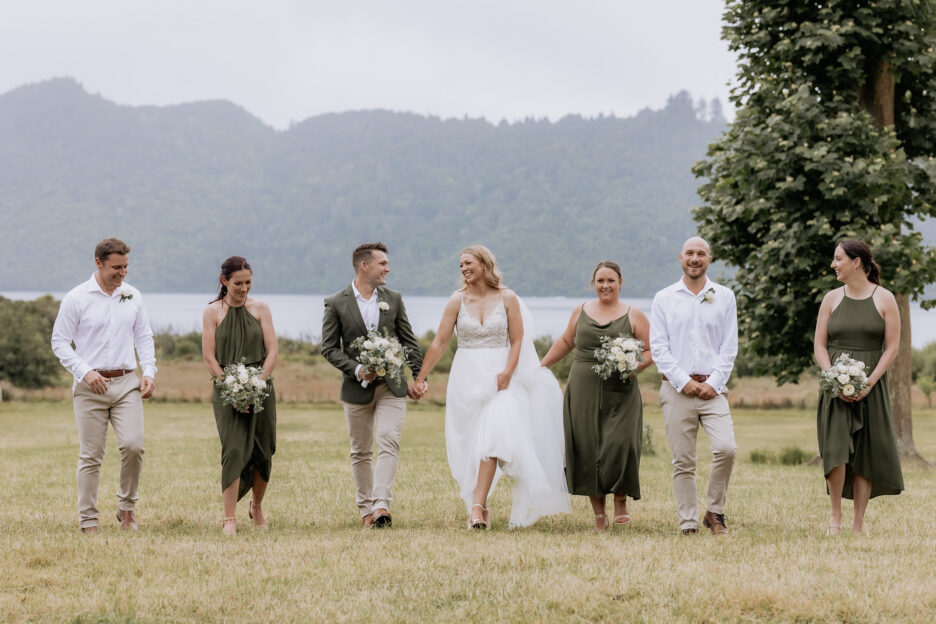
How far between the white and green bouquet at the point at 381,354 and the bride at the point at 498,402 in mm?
274

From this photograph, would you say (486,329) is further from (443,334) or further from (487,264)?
(487,264)

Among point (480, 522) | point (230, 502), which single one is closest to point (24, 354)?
point (230, 502)

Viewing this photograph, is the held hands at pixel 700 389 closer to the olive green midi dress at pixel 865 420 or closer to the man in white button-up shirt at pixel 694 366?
the man in white button-up shirt at pixel 694 366

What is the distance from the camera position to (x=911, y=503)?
13180 millimetres

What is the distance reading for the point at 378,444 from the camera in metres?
10.1

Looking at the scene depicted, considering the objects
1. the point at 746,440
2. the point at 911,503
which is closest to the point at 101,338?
the point at 911,503

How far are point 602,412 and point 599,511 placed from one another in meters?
0.99

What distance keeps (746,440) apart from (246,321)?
2087 centimetres

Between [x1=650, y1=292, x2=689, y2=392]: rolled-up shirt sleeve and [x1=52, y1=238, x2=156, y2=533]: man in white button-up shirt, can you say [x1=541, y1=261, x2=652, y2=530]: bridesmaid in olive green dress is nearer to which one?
[x1=650, y1=292, x2=689, y2=392]: rolled-up shirt sleeve

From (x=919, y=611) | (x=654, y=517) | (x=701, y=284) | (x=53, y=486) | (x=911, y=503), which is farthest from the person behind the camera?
(x=53, y=486)

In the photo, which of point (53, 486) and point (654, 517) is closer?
point (654, 517)

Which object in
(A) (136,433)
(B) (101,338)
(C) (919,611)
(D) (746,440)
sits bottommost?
(D) (746,440)

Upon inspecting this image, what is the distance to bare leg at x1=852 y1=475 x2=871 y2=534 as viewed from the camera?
9594 millimetres

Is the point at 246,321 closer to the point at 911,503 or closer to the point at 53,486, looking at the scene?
the point at 53,486
